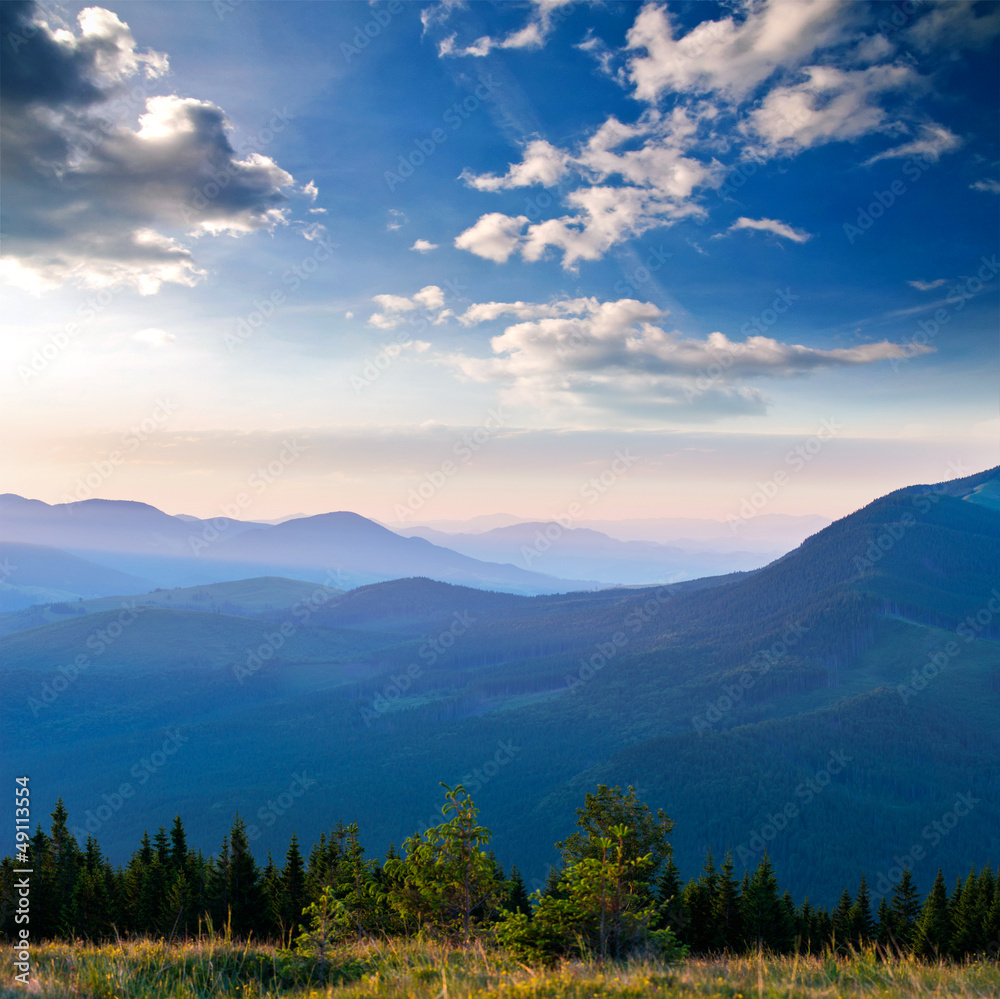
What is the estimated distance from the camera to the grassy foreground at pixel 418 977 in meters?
8.51

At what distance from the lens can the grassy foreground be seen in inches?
335

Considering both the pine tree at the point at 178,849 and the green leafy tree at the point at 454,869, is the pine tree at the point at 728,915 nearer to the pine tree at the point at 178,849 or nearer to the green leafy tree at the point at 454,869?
the green leafy tree at the point at 454,869

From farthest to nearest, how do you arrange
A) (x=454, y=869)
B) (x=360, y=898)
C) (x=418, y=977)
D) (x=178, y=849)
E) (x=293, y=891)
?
(x=178, y=849)
(x=293, y=891)
(x=360, y=898)
(x=454, y=869)
(x=418, y=977)

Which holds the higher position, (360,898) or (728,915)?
(360,898)

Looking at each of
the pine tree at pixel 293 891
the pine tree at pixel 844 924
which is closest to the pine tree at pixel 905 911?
the pine tree at pixel 844 924

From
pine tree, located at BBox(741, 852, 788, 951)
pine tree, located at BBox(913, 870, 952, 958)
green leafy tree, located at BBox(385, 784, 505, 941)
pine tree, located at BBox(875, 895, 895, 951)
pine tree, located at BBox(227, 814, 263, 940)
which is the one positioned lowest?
pine tree, located at BBox(875, 895, 895, 951)

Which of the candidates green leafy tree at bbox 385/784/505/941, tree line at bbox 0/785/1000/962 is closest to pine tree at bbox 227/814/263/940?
tree line at bbox 0/785/1000/962

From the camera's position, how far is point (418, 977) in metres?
9.61

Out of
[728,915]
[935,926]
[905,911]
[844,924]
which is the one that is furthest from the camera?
[905,911]

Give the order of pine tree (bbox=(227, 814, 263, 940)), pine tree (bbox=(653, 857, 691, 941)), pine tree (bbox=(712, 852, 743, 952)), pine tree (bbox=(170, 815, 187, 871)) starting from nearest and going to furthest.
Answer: pine tree (bbox=(653, 857, 691, 941)), pine tree (bbox=(712, 852, 743, 952)), pine tree (bbox=(227, 814, 263, 940)), pine tree (bbox=(170, 815, 187, 871))

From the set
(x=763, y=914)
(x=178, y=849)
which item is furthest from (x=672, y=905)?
(x=178, y=849)

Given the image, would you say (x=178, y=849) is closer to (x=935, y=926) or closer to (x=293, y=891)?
(x=293, y=891)

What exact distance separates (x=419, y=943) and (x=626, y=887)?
7278mm

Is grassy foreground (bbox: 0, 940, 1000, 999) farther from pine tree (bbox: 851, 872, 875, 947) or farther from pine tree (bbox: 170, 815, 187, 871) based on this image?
pine tree (bbox: 851, 872, 875, 947)
